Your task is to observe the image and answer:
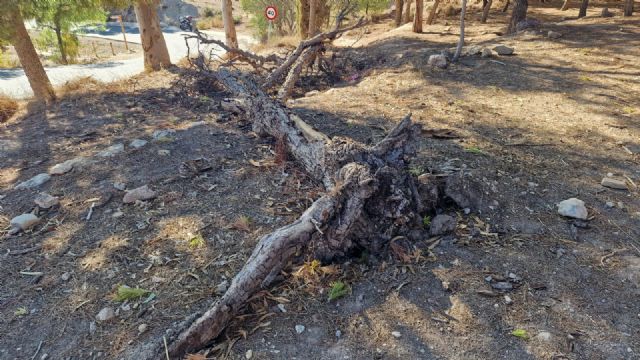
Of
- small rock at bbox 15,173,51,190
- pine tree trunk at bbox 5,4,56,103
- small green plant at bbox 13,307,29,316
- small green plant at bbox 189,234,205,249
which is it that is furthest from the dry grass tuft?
small green plant at bbox 189,234,205,249

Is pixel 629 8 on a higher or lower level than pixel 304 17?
lower

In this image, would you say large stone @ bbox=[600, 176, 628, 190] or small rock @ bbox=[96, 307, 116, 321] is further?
large stone @ bbox=[600, 176, 628, 190]

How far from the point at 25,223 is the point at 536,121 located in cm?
497

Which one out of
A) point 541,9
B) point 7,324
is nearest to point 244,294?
point 7,324

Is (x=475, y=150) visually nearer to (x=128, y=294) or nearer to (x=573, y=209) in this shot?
(x=573, y=209)

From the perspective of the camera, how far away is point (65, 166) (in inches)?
155

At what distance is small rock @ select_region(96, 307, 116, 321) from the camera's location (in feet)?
7.28

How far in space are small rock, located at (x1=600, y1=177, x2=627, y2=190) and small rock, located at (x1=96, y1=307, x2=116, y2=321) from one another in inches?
142

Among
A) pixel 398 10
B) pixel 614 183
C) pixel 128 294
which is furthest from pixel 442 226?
pixel 398 10

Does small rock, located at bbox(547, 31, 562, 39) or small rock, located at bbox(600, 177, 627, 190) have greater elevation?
small rock, located at bbox(547, 31, 562, 39)

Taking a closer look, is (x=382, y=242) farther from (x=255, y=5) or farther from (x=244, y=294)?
(x=255, y=5)

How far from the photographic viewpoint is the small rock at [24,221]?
10.0 feet

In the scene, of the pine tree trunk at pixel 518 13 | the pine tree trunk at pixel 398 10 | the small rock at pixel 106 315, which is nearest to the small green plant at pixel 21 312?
the small rock at pixel 106 315

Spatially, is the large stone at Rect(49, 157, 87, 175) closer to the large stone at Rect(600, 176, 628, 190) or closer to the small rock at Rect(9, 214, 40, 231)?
the small rock at Rect(9, 214, 40, 231)
